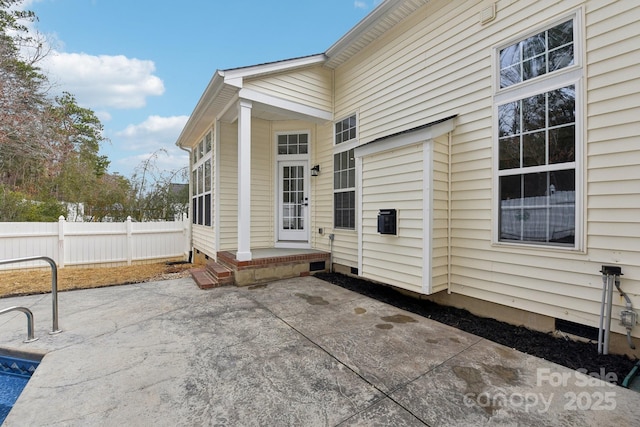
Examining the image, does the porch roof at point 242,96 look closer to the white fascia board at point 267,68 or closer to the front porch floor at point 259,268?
the white fascia board at point 267,68

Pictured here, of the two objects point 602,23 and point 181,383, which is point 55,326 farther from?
point 602,23

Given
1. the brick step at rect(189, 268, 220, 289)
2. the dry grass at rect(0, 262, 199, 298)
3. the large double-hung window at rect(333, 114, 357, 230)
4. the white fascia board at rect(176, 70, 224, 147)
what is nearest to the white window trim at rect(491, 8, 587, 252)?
the large double-hung window at rect(333, 114, 357, 230)

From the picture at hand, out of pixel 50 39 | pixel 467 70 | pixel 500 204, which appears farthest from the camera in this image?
pixel 50 39

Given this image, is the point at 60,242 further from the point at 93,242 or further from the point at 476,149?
the point at 476,149

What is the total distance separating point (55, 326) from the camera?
10.1ft

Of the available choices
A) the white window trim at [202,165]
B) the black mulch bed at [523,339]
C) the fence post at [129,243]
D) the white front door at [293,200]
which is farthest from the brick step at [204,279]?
the fence post at [129,243]

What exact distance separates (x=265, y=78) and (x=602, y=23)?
459cm

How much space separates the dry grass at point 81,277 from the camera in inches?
197

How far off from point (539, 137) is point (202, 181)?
7454 millimetres

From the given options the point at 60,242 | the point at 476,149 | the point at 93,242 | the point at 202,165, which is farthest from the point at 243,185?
the point at 60,242

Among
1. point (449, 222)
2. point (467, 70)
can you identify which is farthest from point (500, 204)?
point (467, 70)

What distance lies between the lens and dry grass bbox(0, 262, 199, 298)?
16.4 ft

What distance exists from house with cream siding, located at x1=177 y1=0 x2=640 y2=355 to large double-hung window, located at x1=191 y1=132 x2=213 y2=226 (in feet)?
3.08

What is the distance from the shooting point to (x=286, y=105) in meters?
5.40
